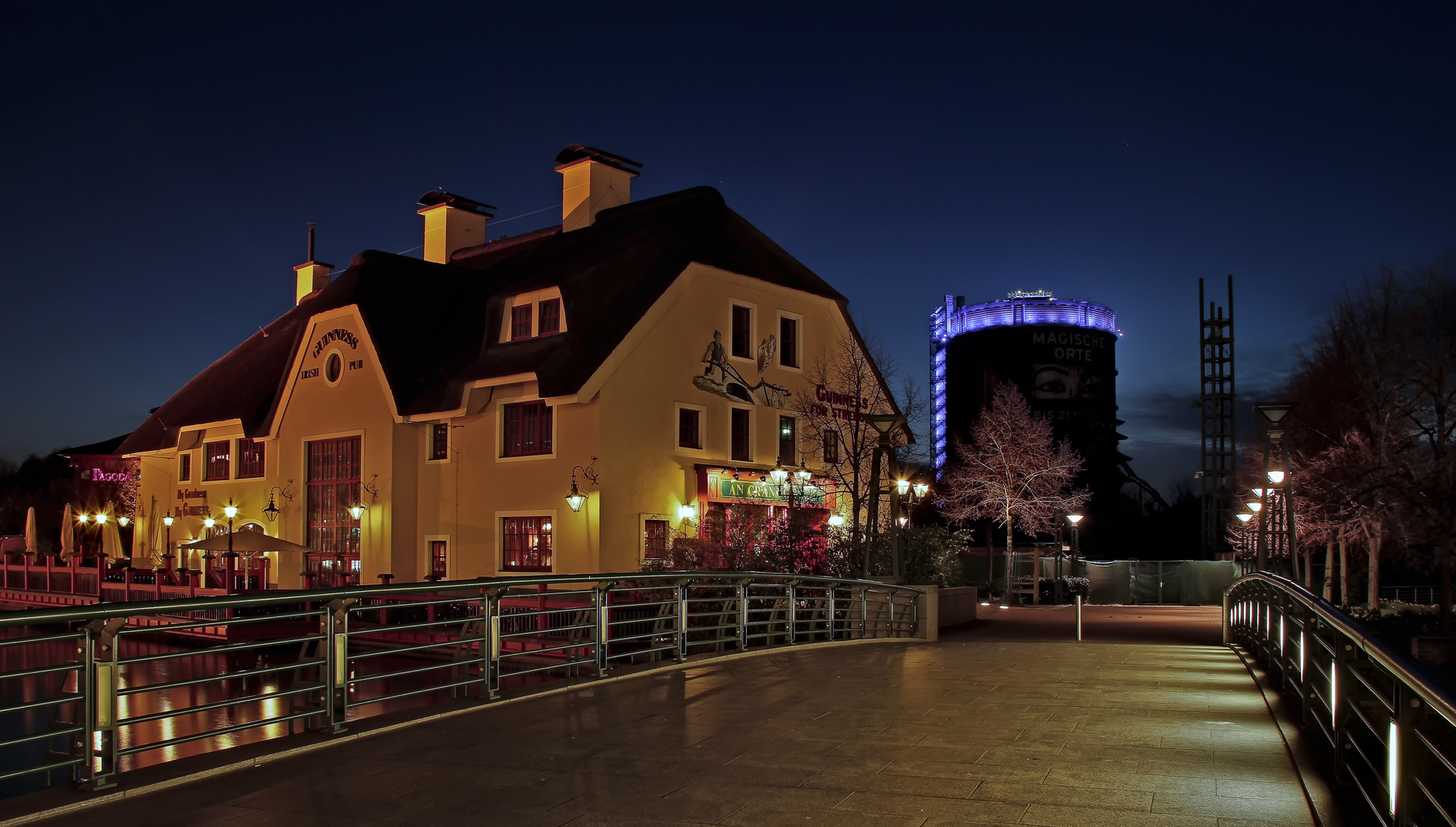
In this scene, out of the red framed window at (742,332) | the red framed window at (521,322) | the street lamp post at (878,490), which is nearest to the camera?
the street lamp post at (878,490)

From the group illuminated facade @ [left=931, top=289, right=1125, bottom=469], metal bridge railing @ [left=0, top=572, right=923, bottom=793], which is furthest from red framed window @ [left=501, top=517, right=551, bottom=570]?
illuminated facade @ [left=931, top=289, right=1125, bottom=469]

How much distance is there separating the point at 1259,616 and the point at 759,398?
20253 millimetres

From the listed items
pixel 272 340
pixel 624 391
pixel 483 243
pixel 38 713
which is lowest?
pixel 38 713

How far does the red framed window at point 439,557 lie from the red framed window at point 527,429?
361 cm

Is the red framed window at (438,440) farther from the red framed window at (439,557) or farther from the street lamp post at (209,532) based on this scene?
the street lamp post at (209,532)

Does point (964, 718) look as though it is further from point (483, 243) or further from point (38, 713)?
point (483, 243)

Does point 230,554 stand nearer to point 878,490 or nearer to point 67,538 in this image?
point 67,538

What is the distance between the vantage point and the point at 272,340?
42.4 meters

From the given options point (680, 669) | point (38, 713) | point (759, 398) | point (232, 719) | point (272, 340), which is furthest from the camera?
point (272, 340)

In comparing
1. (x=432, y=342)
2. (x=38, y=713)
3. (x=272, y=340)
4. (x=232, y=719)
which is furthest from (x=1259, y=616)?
(x=272, y=340)

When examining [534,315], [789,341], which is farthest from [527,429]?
[789,341]

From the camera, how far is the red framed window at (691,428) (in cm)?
3189

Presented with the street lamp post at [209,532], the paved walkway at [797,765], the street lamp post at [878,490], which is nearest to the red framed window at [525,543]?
the street lamp post at [878,490]

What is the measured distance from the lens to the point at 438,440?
33562 millimetres
